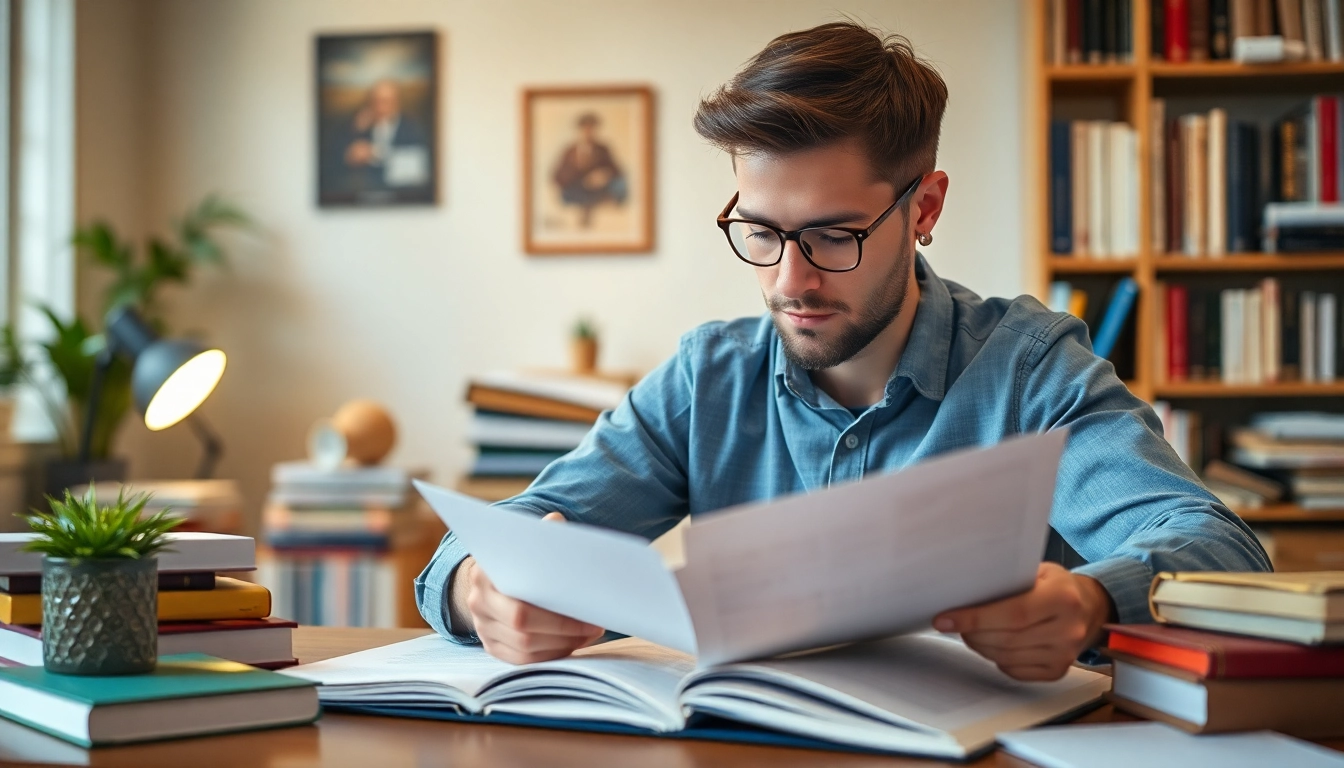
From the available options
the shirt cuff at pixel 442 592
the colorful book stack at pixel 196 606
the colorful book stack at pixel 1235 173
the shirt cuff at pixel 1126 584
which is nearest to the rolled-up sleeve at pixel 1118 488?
the shirt cuff at pixel 1126 584

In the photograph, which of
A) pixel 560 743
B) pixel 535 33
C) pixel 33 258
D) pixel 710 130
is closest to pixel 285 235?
pixel 33 258

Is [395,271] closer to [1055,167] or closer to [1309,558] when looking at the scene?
[1055,167]

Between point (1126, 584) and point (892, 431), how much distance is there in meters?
0.44

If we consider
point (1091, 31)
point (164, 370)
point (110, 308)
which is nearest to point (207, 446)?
point (110, 308)

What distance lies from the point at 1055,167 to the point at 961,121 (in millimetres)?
368

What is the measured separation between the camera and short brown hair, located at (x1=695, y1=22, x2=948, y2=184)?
1.25m

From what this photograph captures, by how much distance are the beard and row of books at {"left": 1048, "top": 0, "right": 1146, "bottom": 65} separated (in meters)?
1.84

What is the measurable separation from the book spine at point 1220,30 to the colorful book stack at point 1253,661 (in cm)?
242

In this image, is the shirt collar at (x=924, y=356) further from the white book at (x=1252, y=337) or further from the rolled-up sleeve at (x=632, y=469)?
the white book at (x=1252, y=337)

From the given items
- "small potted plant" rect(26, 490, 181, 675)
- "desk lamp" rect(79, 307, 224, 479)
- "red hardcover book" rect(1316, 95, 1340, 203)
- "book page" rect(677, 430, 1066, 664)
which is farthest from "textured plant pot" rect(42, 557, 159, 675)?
"red hardcover book" rect(1316, 95, 1340, 203)

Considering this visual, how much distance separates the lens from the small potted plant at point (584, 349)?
3.15 metres

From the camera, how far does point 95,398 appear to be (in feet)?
9.02

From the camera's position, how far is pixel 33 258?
10.4ft

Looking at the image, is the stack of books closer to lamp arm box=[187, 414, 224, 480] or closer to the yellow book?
lamp arm box=[187, 414, 224, 480]
